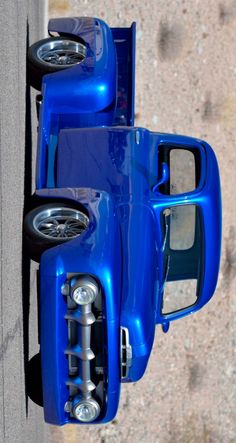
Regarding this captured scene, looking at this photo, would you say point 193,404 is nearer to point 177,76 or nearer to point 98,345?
point 177,76

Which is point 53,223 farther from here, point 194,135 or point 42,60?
point 194,135

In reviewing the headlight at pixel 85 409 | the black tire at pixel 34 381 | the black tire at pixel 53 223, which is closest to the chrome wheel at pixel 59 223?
the black tire at pixel 53 223

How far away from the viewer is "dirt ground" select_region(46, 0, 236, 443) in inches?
422

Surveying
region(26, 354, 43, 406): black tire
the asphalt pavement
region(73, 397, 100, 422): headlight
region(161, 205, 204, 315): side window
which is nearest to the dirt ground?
the asphalt pavement

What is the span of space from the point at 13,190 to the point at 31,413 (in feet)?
7.27

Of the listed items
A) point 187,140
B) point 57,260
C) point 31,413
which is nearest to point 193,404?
point 31,413

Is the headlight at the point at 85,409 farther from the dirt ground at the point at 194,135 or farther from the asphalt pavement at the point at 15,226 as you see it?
the dirt ground at the point at 194,135

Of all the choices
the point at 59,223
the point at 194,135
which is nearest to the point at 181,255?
the point at 59,223

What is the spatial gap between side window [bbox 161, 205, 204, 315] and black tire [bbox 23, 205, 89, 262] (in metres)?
0.71

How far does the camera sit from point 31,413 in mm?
7980

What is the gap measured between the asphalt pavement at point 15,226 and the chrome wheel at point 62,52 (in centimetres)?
20

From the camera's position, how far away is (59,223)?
697 cm

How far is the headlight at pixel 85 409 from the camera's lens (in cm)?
629

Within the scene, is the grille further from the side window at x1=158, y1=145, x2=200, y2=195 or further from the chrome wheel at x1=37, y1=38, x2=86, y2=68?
the chrome wheel at x1=37, y1=38, x2=86, y2=68
